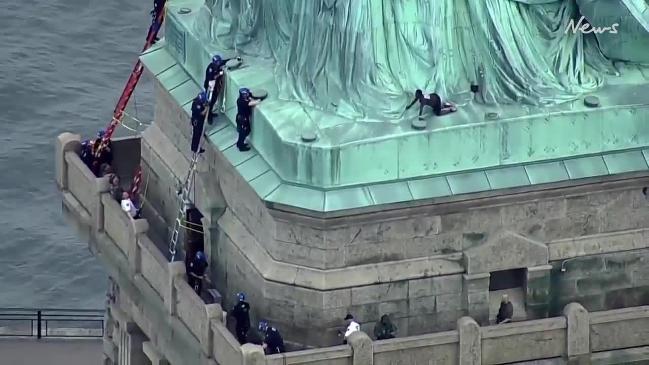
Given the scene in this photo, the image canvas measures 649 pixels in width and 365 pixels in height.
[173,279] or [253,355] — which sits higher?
[173,279]

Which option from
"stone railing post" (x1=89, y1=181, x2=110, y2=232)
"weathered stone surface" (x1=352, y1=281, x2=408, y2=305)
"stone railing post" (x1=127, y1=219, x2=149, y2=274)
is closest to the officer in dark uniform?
"stone railing post" (x1=127, y1=219, x2=149, y2=274)

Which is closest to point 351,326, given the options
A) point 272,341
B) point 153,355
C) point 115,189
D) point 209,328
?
point 272,341

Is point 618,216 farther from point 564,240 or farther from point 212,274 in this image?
point 212,274

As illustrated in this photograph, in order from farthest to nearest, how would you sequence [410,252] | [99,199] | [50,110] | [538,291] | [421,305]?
1. [50,110]
2. [99,199]
3. [538,291]
4. [421,305]
5. [410,252]

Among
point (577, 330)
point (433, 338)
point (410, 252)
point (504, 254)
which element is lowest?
point (577, 330)

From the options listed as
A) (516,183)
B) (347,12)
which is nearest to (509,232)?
(516,183)

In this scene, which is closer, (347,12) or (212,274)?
(347,12)

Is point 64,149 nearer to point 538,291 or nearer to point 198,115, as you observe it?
point 198,115
